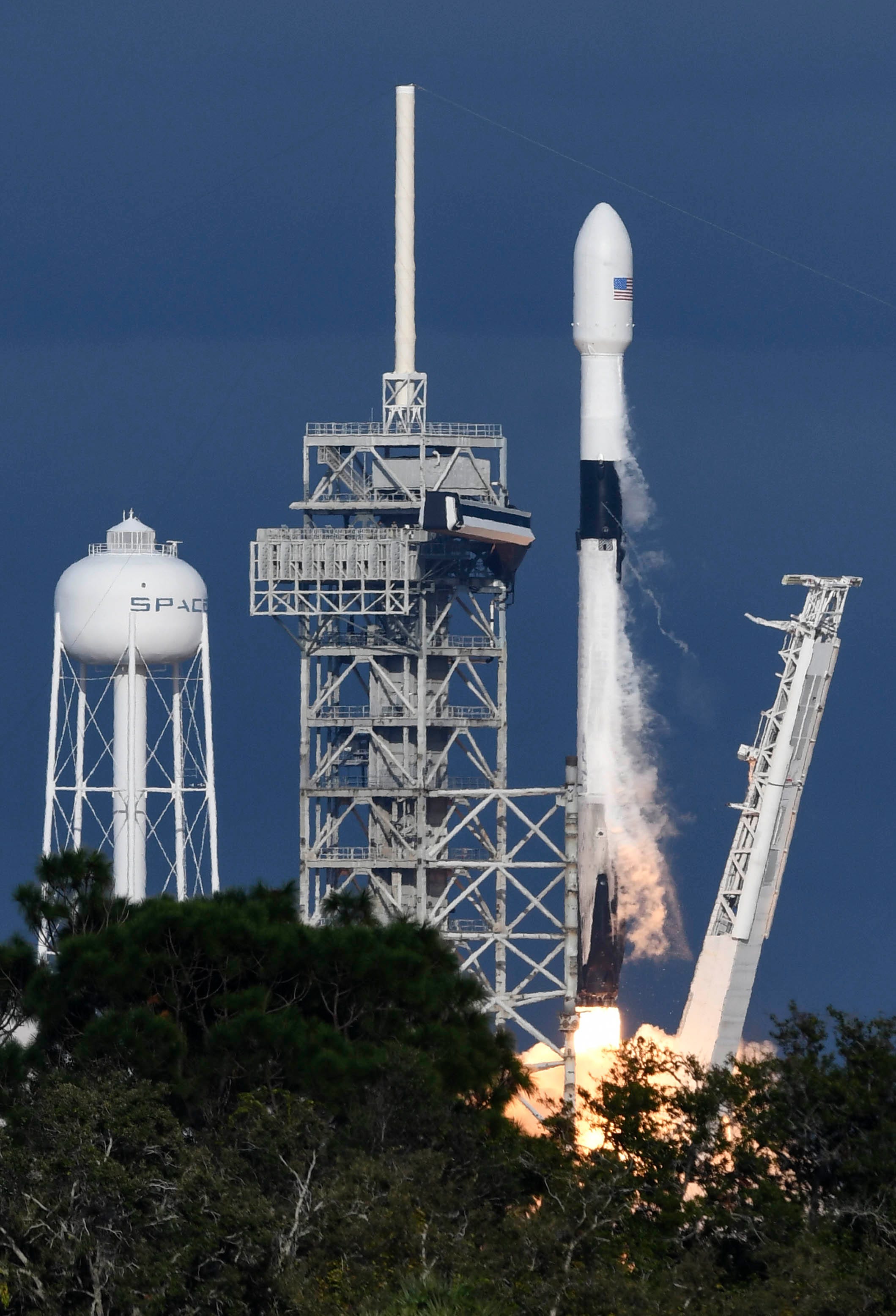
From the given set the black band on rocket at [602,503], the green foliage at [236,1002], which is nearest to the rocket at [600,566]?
the black band on rocket at [602,503]

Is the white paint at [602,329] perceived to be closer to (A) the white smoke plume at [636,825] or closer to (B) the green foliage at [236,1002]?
(A) the white smoke plume at [636,825]

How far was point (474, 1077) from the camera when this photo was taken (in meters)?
51.4

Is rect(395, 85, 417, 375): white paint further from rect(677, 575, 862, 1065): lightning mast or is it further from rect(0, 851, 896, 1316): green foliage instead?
rect(0, 851, 896, 1316): green foliage

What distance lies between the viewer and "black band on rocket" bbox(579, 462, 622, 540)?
8888cm

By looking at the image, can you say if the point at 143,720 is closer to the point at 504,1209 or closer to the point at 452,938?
the point at 452,938

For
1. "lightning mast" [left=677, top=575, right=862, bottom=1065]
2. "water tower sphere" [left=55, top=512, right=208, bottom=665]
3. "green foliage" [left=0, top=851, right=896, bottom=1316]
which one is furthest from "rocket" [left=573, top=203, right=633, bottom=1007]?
"green foliage" [left=0, top=851, right=896, bottom=1316]

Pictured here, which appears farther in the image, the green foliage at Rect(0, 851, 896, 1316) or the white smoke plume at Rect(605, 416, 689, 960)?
the white smoke plume at Rect(605, 416, 689, 960)

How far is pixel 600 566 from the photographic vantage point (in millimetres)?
89000

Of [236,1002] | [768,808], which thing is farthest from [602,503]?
[236,1002]

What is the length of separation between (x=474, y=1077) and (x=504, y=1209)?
4561 millimetres

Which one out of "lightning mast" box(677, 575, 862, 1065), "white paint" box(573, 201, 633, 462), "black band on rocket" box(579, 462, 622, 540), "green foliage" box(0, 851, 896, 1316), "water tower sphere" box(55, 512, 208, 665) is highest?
"white paint" box(573, 201, 633, 462)

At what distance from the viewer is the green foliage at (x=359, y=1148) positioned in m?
42.5

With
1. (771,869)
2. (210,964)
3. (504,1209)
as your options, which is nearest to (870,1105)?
(504,1209)

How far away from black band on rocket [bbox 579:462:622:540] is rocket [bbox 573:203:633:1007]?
2cm
